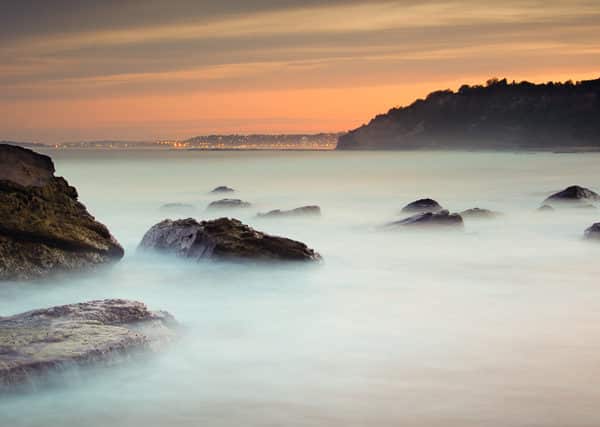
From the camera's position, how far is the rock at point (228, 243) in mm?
9648

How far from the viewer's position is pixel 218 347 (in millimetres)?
6375

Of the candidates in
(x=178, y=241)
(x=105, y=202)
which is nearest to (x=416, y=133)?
(x=105, y=202)

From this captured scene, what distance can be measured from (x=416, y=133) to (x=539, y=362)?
468 ft

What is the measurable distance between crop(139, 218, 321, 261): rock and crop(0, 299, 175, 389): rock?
10.7 feet

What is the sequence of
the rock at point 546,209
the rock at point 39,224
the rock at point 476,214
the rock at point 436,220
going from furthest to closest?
the rock at point 546,209 < the rock at point 476,214 < the rock at point 436,220 < the rock at point 39,224

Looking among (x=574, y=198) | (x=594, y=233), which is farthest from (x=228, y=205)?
(x=594, y=233)

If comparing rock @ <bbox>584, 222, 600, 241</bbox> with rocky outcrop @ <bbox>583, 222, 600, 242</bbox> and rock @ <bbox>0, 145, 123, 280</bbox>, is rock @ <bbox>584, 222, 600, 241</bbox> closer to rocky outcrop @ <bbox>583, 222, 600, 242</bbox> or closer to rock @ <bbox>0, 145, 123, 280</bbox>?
rocky outcrop @ <bbox>583, 222, 600, 242</bbox>

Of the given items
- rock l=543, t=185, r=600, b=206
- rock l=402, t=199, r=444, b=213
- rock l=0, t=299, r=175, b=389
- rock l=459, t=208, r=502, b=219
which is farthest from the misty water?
rock l=543, t=185, r=600, b=206

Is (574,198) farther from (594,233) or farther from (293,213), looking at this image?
(293,213)

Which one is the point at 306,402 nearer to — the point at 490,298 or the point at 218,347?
the point at 218,347

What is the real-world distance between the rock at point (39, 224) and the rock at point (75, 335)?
9.20ft

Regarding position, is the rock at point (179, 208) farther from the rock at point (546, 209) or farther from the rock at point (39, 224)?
the rock at point (39, 224)

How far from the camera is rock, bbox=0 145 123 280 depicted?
8.55 metres

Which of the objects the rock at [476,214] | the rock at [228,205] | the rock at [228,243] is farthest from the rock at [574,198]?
the rock at [228,243]
